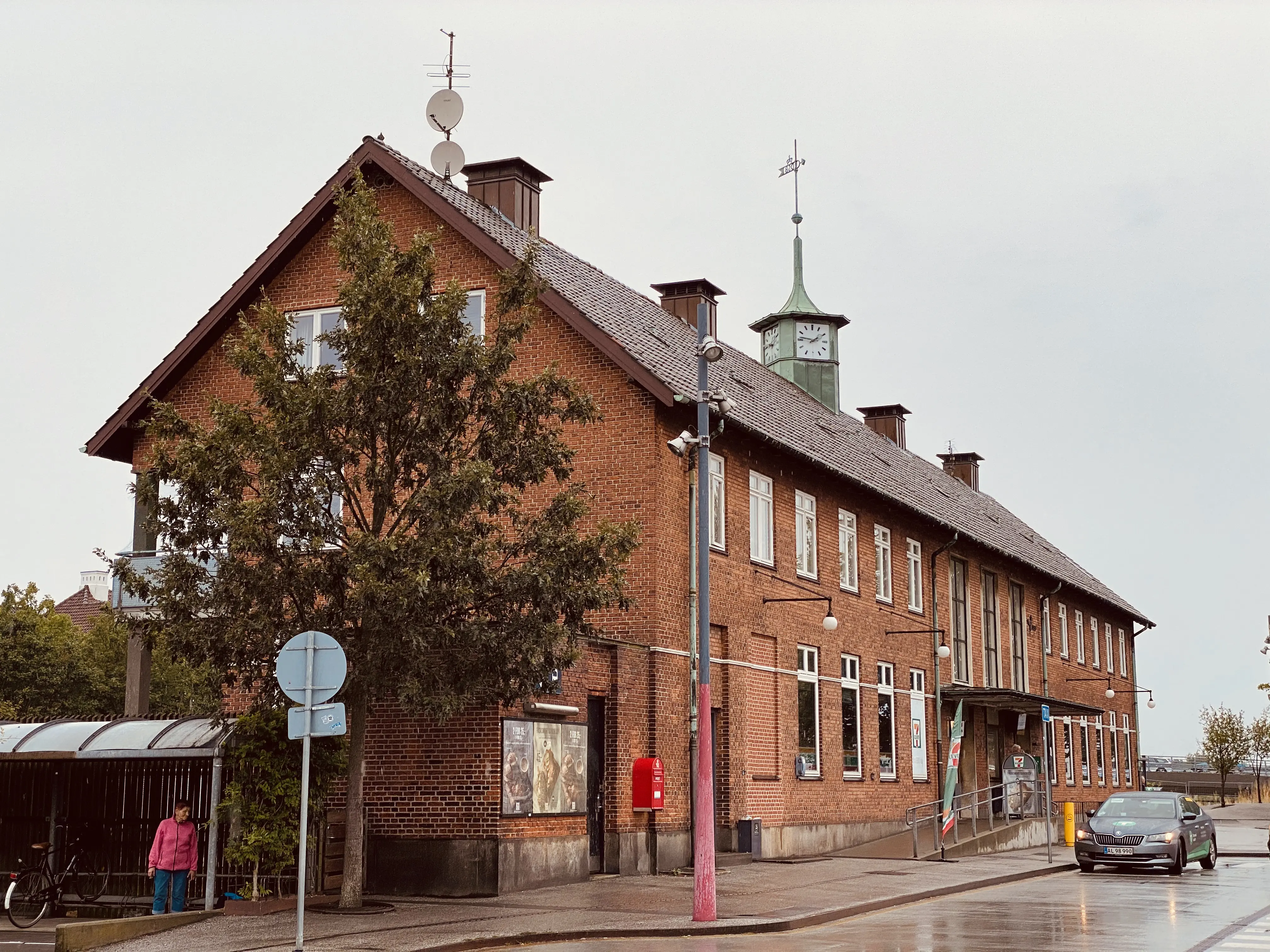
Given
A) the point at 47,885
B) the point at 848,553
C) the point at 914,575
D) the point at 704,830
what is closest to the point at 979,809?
the point at 914,575

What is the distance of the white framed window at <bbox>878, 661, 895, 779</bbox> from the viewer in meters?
31.3

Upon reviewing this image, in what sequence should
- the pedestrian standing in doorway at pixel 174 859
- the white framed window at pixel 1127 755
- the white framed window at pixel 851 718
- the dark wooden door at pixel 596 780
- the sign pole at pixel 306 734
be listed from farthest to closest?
1. the white framed window at pixel 1127 755
2. the white framed window at pixel 851 718
3. the dark wooden door at pixel 596 780
4. the pedestrian standing in doorway at pixel 174 859
5. the sign pole at pixel 306 734

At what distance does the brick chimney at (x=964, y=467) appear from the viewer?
5212 cm

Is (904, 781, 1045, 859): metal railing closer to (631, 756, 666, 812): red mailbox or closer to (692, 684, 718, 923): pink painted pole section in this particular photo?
(631, 756, 666, 812): red mailbox

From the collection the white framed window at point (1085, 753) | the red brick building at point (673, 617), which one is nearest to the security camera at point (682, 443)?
the red brick building at point (673, 617)

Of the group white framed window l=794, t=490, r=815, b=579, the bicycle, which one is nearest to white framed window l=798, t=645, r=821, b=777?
white framed window l=794, t=490, r=815, b=579

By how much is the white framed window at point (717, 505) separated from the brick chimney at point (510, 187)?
635 cm

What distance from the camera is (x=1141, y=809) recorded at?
26922 mm

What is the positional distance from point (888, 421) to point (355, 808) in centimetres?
3032

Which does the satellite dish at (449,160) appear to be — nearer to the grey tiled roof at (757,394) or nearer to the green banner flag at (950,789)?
the grey tiled roof at (757,394)

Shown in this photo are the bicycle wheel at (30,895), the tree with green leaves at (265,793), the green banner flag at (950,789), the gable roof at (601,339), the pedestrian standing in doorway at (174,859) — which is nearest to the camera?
the tree with green leaves at (265,793)

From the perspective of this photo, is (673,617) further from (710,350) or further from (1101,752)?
(1101,752)

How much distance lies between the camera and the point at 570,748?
21.3 meters

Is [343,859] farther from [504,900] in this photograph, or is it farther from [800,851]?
[800,851]
